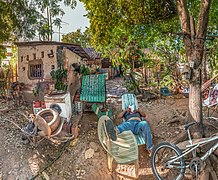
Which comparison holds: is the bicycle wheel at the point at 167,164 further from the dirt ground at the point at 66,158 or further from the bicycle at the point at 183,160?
the dirt ground at the point at 66,158

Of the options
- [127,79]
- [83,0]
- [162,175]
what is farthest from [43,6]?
[162,175]

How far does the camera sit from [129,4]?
5070mm

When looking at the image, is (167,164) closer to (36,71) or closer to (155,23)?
(155,23)

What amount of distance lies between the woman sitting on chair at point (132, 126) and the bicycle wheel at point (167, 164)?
0.32m

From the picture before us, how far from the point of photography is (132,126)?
4453 millimetres

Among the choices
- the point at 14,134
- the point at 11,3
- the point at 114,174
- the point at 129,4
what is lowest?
the point at 114,174

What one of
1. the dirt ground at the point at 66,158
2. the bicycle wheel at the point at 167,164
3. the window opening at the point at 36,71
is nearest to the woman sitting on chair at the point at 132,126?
the bicycle wheel at the point at 167,164

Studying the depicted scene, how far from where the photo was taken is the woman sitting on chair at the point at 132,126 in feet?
13.4

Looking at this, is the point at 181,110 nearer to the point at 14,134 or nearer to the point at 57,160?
the point at 57,160

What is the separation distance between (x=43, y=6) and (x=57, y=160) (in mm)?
6896

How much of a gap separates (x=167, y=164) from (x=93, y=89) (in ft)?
11.9

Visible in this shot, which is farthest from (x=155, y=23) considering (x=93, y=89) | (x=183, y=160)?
(x=183, y=160)

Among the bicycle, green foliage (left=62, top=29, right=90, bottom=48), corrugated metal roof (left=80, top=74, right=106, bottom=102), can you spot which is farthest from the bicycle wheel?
green foliage (left=62, top=29, right=90, bottom=48)

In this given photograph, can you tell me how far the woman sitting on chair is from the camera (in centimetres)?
410
